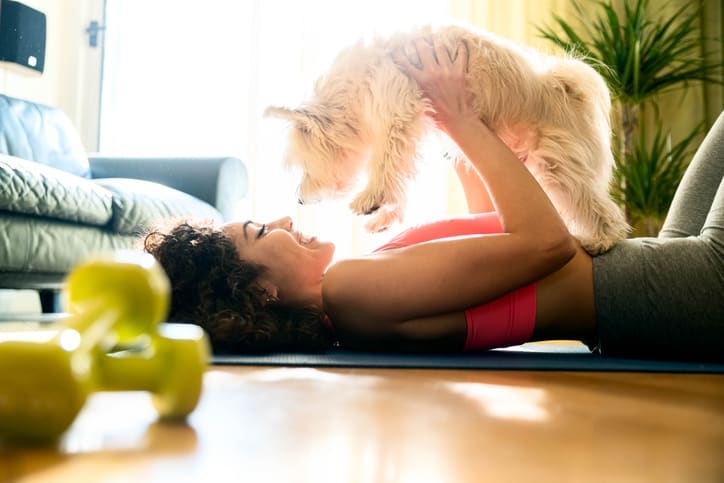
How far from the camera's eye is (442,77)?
1501 mm

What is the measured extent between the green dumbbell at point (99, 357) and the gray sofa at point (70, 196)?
1.86m

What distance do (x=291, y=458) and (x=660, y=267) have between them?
1093mm

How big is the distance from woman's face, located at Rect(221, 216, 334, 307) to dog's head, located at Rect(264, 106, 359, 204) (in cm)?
13

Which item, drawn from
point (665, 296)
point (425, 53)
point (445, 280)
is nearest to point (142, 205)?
point (425, 53)

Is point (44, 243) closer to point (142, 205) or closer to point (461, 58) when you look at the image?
point (142, 205)

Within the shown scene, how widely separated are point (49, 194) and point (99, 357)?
1.99 metres

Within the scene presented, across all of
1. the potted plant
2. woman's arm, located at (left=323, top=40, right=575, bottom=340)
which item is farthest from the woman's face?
the potted plant

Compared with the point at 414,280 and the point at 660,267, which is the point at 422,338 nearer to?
the point at 414,280

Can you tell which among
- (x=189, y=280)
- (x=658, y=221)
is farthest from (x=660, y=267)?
(x=658, y=221)

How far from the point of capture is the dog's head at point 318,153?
1569mm

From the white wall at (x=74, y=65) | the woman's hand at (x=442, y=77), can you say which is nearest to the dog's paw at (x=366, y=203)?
the woman's hand at (x=442, y=77)

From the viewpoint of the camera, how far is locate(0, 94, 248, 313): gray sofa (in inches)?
95.3

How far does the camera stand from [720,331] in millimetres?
1434

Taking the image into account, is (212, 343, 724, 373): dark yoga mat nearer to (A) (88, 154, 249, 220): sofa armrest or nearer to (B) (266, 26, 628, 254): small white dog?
(B) (266, 26, 628, 254): small white dog
